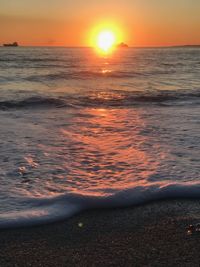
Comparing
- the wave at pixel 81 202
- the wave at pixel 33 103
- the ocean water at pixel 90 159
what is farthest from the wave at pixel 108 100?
the wave at pixel 81 202

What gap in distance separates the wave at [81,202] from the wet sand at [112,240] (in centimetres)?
12

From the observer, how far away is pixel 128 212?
14.6ft

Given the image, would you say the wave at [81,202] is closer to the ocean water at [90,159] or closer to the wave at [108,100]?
the ocean water at [90,159]

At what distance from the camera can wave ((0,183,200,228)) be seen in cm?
420

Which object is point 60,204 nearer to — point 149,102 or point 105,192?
point 105,192

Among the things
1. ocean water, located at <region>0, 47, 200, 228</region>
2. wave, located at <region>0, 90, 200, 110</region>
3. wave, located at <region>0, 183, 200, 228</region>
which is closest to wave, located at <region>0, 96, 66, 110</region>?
wave, located at <region>0, 90, 200, 110</region>

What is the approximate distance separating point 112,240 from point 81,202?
3.13 feet

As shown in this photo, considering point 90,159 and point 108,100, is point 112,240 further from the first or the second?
point 108,100

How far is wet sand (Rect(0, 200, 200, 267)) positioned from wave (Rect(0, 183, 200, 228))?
0.12 meters

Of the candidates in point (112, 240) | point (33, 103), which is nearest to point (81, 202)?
point (112, 240)

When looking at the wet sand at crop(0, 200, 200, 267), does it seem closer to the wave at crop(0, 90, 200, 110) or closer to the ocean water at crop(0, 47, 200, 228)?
the ocean water at crop(0, 47, 200, 228)

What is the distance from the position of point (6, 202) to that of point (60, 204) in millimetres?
586

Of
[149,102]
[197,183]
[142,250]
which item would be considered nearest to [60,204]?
[142,250]

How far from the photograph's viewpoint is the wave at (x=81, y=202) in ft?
13.8
